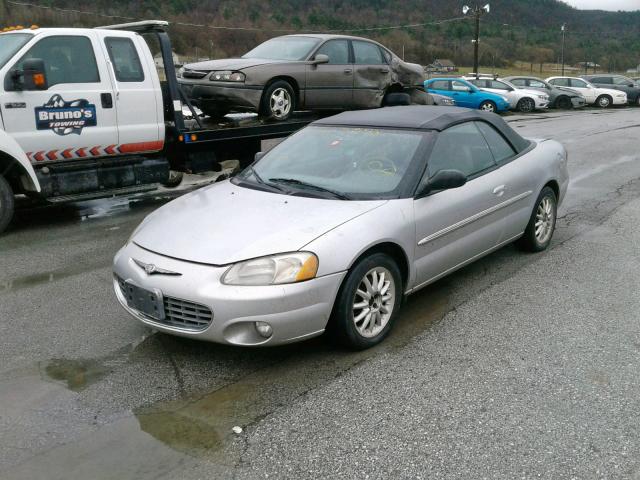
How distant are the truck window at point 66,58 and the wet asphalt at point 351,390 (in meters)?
2.59

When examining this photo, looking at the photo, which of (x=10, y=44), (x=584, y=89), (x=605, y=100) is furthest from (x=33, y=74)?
(x=605, y=100)

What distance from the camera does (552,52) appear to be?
103m

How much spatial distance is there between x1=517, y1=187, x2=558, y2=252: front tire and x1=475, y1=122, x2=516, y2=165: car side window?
0.57 metres

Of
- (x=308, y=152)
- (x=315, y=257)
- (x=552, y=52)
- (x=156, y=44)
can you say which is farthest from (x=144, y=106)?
(x=552, y=52)

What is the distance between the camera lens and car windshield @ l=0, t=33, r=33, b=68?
6902 mm

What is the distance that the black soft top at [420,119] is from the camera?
497 cm

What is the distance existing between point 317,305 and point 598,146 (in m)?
12.4

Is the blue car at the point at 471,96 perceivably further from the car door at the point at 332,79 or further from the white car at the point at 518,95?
the car door at the point at 332,79

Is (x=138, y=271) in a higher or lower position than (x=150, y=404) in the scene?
higher

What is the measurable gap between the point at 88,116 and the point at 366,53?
506 cm

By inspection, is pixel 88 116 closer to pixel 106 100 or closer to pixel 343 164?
pixel 106 100

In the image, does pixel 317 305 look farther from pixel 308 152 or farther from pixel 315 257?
pixel 308 152

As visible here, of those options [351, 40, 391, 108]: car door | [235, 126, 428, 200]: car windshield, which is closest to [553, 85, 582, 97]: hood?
[351, 40, 391, 108]: car door

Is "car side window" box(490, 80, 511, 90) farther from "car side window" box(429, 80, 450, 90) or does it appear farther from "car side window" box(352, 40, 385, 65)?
"car side window" box(352, 40, 385, 65)
